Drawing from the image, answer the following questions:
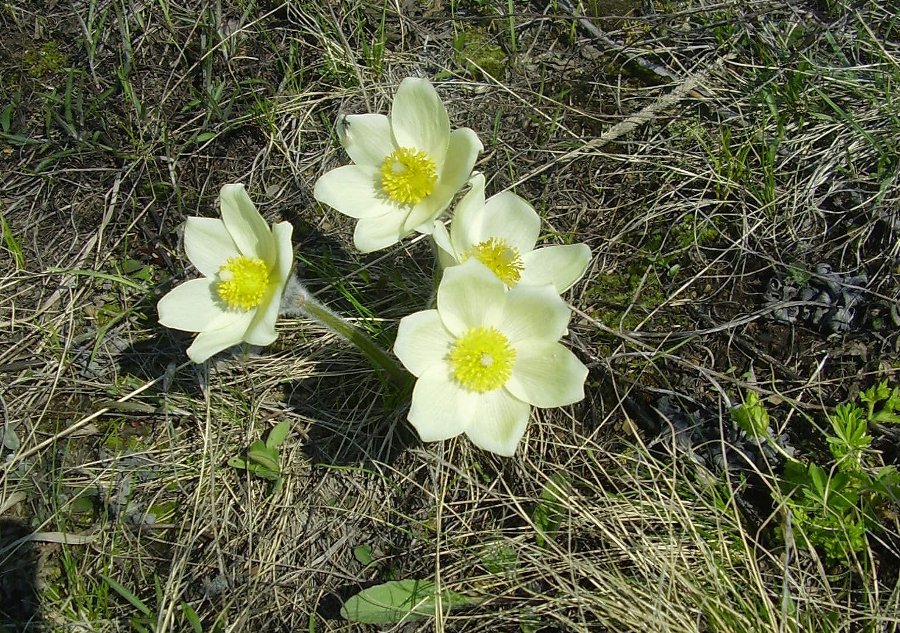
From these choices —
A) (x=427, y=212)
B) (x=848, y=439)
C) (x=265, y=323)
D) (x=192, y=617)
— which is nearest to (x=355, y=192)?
(x=427, y=212)

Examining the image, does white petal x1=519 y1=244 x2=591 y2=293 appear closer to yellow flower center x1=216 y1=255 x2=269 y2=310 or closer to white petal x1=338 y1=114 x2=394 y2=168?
white petal x1=338 y1=114 x2=394 y2=168

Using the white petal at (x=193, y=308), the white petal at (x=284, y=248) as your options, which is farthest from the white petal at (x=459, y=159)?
the white petal at (x=193, y=308)

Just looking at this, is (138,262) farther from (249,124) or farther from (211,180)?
(249,124)

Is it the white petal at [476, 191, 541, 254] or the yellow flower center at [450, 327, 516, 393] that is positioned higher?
the white petal at [476, 191, 541, 254]

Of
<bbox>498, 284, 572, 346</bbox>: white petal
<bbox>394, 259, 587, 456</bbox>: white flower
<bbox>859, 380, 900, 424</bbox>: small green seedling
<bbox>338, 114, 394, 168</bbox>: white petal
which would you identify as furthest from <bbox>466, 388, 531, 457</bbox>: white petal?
<bbox>859, 380, 900, 424</bbox>: small green seedling

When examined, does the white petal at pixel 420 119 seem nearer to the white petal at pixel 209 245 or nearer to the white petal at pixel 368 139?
the white petal at pixel 368 139

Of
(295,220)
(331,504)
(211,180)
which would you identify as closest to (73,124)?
(211,180)
